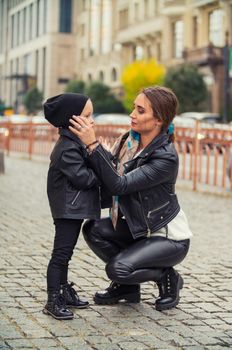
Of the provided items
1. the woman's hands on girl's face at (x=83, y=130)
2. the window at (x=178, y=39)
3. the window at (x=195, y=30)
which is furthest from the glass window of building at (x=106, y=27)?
the woman's hands on girl's face at (x=83, y=130)

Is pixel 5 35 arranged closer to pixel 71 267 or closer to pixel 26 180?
pixel 26 180

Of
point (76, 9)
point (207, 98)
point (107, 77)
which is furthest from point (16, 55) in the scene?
point (207, 98)

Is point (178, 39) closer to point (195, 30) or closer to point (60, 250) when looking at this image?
point (195, 30)

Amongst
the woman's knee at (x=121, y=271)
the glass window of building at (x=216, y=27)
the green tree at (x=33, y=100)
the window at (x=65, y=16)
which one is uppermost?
the window at (x=65, y=16)

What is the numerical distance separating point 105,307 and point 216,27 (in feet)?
152

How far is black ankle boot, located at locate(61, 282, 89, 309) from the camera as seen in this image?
5230 mm

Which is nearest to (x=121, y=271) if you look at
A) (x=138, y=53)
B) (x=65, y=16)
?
(x=138, y=53)

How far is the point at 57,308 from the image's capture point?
4988 mm

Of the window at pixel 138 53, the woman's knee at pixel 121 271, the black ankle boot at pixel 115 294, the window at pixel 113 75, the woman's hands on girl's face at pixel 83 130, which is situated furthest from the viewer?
the window at pixel 113 75

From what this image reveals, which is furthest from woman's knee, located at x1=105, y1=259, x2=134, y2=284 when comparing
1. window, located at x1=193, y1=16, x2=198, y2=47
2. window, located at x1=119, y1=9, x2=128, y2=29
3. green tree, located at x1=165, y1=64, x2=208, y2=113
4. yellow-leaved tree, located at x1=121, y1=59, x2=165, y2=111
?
window, located at x1=119, y1=9, x2=128, y2=29

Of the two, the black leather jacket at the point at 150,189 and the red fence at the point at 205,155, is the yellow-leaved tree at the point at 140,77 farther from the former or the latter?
the black leather jacket at the point at 150,189

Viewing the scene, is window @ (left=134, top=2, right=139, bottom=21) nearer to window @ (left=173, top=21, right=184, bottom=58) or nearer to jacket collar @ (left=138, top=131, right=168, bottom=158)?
window @ (left=173, top=21, right=184, bottom=58)

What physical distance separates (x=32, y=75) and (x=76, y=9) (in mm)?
11215

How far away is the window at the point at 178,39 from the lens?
56375 millimetres
